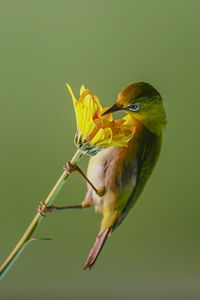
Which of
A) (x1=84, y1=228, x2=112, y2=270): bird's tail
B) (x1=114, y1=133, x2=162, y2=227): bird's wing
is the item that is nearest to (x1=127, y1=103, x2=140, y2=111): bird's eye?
(x1=114, y1=133, x2=162, y2=227): bird's wing

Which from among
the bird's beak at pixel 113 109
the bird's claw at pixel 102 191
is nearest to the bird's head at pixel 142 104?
the bird's beak at pixel 113 109

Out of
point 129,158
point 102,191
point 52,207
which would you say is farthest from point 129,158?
point 52,207

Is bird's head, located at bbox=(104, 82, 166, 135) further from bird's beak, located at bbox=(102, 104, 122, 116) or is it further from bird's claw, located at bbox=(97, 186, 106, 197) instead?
bird's claw, located at bbox=(97, 186, 106, 197)

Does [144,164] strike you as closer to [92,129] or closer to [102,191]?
[102,191]

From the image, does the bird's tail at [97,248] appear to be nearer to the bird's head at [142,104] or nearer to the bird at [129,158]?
the bird at [129,158]

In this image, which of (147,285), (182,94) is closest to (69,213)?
(147,285)
